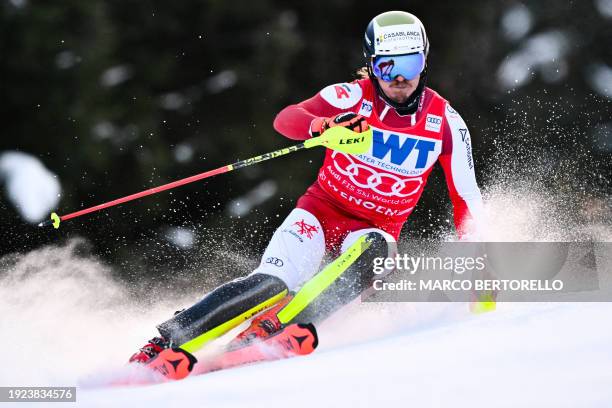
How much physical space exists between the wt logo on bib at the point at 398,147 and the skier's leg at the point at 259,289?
46 cm

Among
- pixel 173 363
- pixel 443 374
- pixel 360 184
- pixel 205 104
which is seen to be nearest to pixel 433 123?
pixel 360 184

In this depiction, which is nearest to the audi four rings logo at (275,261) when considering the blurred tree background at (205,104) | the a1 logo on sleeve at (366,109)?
the a1 logo on sleeve at (366,109)

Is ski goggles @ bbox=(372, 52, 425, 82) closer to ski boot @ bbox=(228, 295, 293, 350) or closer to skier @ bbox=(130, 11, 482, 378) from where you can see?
skier @ bbox=(130, 11, 482, 378)

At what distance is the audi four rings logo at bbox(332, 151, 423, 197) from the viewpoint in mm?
4586

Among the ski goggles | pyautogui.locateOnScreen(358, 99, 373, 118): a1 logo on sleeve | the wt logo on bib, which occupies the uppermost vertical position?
the ski goggles

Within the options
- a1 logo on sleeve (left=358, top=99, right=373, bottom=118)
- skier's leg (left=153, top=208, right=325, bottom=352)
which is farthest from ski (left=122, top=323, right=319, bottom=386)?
a1 logo on sleeve (left=358, top=99, right=373, bottom=118)

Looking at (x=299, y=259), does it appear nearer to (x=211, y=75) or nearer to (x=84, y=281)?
(x=84, y=281)

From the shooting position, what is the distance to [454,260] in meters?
4.80

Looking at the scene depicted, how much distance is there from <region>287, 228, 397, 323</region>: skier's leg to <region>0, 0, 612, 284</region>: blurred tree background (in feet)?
15.6

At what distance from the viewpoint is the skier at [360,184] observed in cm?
408

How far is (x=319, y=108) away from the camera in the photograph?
454 cm

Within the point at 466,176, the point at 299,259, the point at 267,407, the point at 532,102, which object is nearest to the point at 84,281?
the point at 299,259

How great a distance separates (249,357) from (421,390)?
1217 millimetres

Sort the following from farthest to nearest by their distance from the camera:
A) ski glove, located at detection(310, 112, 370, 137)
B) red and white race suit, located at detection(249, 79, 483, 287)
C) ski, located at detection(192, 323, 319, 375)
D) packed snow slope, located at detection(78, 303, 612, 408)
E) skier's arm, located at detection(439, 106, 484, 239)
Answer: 1. skier's arm, located at detection(439, 106, 484, 239)
2. red and white race suit, located at detection(249, 79, 483, 287)
3. ski glove, located at detection(310, 112, 370, 137)
4. ski, located at detection(192, 323, 319, 375)
5. packed snow slope, located at detection(78, 303, 612, 408)
